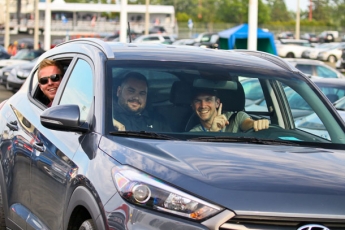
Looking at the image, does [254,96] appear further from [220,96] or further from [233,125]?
[233,125]

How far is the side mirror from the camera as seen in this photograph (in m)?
4.52

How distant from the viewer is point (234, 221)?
3.60m

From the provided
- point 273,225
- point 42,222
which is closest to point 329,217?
point 273,225

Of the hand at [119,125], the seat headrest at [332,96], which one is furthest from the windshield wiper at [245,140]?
the seat headrest at [332,96]

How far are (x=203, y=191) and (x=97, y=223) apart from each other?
1.94ft

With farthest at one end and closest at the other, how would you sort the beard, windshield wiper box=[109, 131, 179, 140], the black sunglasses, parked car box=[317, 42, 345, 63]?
1. parked car box=[317, 42, 345, 63]
2. the black sunglasses
3. the beard
4. windshield wiper box=[109, 131, 179, 140]

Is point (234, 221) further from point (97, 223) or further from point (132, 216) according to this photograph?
point (97, 223)

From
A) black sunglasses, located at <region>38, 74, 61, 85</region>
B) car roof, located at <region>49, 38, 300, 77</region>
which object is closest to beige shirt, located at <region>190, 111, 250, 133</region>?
car roof, located at <region>49, 38, 300, 77</region>

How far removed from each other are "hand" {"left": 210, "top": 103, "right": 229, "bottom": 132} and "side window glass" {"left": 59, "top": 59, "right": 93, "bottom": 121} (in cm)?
77

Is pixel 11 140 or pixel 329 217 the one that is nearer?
pixel 329 217

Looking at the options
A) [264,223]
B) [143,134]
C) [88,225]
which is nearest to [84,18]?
[143,134]

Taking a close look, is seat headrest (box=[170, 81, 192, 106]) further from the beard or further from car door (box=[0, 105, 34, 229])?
car door (box=[0, 105, 34, 229])

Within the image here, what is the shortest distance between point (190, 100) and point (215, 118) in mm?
194

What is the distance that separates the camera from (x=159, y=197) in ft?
12.2
